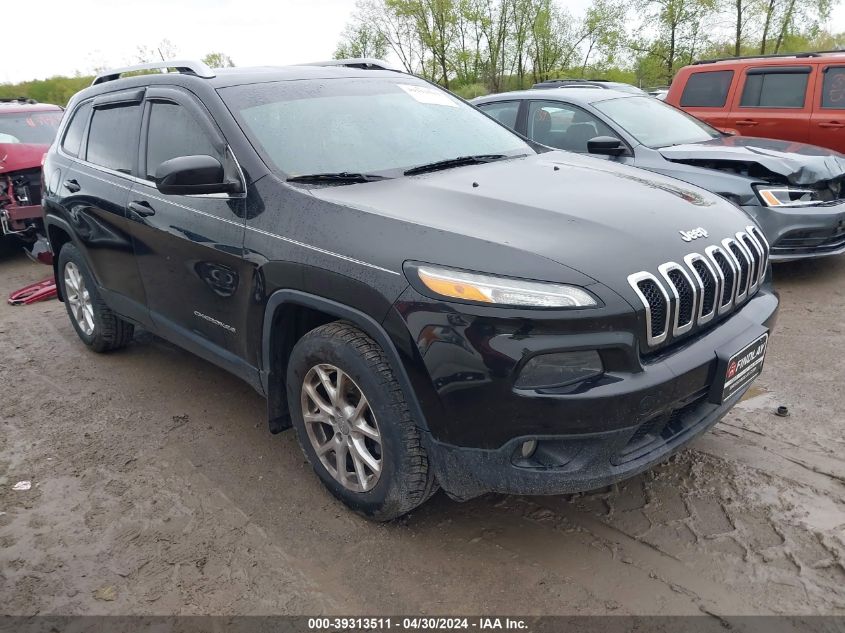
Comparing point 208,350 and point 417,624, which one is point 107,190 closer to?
point 208,350

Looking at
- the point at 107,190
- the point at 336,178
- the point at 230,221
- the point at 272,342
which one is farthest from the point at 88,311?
the point at 336,178

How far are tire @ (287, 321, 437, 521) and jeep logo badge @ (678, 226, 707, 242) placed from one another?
46.0 inches

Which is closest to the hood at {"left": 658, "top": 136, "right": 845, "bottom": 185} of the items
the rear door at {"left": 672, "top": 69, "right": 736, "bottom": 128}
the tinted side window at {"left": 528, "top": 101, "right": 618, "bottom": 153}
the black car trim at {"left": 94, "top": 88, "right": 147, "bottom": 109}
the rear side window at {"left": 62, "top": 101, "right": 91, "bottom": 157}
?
the tinted side window at {"left": 528, "top": 101, "right": 618, "bottom": 153}

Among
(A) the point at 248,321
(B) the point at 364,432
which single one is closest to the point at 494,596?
(B) the point at 364,432

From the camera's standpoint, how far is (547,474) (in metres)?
2.19

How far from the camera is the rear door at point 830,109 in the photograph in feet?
23.0

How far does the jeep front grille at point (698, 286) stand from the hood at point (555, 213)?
1.8 inches

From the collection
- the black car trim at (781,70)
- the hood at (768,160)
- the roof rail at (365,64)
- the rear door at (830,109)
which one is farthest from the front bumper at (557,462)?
the black car trim at (781,70)

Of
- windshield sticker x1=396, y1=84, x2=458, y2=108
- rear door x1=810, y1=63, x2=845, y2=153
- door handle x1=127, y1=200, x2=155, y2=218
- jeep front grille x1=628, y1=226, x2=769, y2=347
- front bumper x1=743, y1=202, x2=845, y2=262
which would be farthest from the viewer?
rear door x1=810, y1=63, x2=845, y2=153

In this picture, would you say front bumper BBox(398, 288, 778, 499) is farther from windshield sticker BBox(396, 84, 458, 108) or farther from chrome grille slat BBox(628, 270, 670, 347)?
windshield sticker BBox(396, 84, 458, 108)

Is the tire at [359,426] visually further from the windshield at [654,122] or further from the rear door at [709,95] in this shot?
the rear door at [709,95]

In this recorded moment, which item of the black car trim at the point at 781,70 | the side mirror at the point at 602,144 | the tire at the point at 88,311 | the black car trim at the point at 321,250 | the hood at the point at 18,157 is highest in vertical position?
the black car trim at the point at 781,70

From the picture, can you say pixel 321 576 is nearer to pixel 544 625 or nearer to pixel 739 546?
pixel 544 625

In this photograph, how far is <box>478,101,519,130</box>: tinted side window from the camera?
6535 mm
